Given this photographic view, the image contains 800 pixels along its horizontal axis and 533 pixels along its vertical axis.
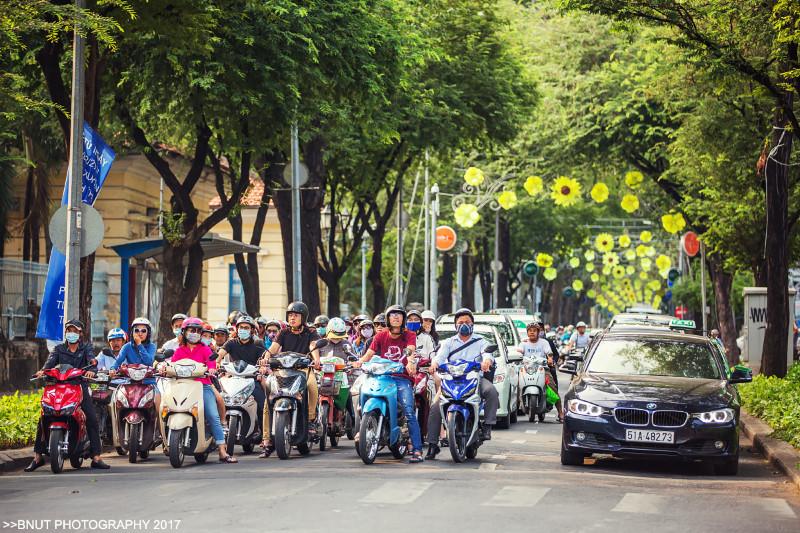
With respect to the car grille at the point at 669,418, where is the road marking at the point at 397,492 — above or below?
below

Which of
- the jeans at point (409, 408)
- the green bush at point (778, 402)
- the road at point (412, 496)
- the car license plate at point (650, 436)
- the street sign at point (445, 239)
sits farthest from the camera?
the street sign at point (445, 239)

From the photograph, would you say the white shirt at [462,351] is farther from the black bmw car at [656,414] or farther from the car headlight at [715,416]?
the car headlight at [715,416]

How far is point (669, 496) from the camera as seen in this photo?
12336mm

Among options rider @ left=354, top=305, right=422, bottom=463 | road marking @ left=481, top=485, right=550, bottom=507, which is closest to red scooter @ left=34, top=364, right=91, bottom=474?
rider @ left=354, top=305, right=422, bottom=463

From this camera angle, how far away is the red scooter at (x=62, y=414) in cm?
1406

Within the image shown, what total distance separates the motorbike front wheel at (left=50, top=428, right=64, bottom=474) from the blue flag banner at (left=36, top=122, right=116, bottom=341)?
360cm

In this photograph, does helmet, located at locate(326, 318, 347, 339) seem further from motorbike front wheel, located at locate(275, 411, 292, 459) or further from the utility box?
the utility box

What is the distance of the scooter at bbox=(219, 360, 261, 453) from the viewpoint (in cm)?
1589

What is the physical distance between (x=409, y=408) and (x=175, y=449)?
2563mm

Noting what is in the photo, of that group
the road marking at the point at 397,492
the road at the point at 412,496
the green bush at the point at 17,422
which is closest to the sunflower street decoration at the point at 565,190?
the green bush at the point at 17,422

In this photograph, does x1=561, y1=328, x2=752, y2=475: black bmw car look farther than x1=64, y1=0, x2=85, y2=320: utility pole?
No

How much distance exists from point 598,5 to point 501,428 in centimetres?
651

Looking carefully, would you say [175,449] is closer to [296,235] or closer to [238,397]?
[238,397]

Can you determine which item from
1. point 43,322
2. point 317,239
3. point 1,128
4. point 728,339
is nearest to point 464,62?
point 317,239
